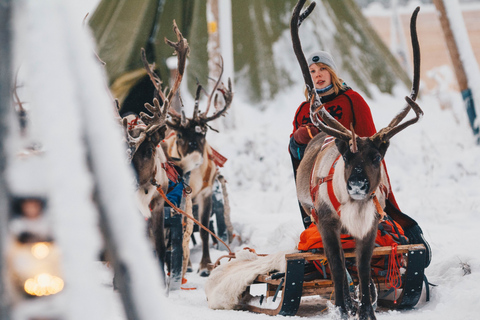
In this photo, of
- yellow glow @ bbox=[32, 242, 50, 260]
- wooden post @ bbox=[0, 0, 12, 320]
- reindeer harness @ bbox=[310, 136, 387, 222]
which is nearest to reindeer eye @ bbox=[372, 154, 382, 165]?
reindeer harness @ bbox=[310, 136, 387, 222]

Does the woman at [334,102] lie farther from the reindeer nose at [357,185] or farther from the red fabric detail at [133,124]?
the red fabric detail at [133,124]

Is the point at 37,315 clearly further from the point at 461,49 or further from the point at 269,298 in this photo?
the point at 461,49

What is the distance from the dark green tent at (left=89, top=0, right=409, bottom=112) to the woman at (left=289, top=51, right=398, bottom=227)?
28.9 ft

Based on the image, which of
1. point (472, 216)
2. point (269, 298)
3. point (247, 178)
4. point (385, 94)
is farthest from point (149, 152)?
point (385, 94)

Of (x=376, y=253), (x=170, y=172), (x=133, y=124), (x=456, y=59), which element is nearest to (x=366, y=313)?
(x=376, y=253)

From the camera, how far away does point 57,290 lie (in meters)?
0.85

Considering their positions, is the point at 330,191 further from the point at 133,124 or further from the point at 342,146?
the point at 133,124

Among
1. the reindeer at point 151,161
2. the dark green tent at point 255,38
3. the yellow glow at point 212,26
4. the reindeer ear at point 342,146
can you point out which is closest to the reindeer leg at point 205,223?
the reindeer at point 151,161

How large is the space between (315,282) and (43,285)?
10.7ft

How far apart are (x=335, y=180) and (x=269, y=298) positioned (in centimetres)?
120

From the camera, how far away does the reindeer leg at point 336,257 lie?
3642mm

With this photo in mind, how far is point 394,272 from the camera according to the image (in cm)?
391

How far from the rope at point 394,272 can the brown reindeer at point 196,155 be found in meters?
2.89

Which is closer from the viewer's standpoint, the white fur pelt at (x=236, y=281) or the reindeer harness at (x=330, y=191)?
the reindeer harness at (x=330, y=191)
